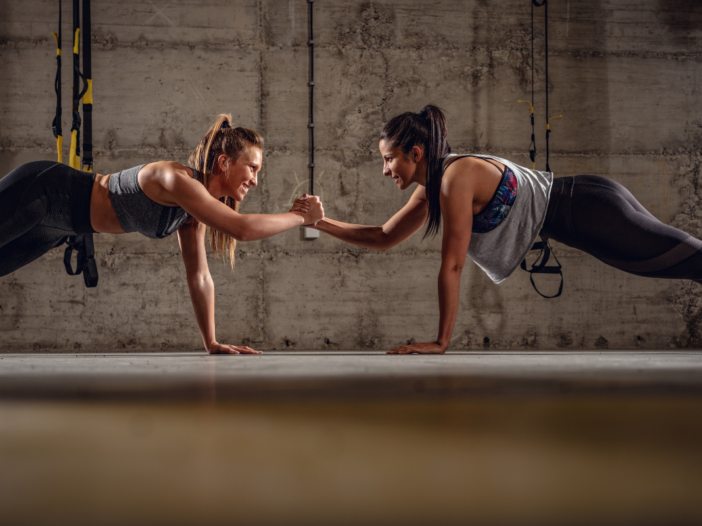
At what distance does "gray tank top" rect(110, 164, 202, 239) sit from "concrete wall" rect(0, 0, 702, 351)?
1.44 m

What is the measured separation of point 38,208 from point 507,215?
4.94ft

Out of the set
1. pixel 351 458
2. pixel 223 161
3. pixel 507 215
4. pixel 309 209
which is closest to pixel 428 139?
pixel 507 215

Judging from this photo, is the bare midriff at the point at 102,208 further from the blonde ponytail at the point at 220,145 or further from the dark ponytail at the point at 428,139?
the dark ponytail at the point at 428,139

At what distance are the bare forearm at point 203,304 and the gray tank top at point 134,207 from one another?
11.6 inches

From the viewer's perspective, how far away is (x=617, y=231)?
5.62ft

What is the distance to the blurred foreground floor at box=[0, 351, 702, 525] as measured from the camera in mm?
272

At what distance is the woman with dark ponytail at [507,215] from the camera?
1.66 meters

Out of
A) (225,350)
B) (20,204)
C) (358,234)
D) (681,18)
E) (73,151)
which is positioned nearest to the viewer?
(20,204)

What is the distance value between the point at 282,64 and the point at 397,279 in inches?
59.8

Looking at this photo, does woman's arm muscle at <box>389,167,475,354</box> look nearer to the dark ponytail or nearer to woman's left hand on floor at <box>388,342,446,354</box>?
woman's left hand on floor at <box>388,342,446,354</box>

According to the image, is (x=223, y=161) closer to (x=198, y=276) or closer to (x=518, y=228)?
(x=198, y=276)

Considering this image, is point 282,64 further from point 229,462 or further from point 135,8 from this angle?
point 229,462

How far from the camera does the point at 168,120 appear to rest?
325 cm

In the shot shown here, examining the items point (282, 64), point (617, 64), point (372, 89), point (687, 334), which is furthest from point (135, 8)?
point (687, 334)
